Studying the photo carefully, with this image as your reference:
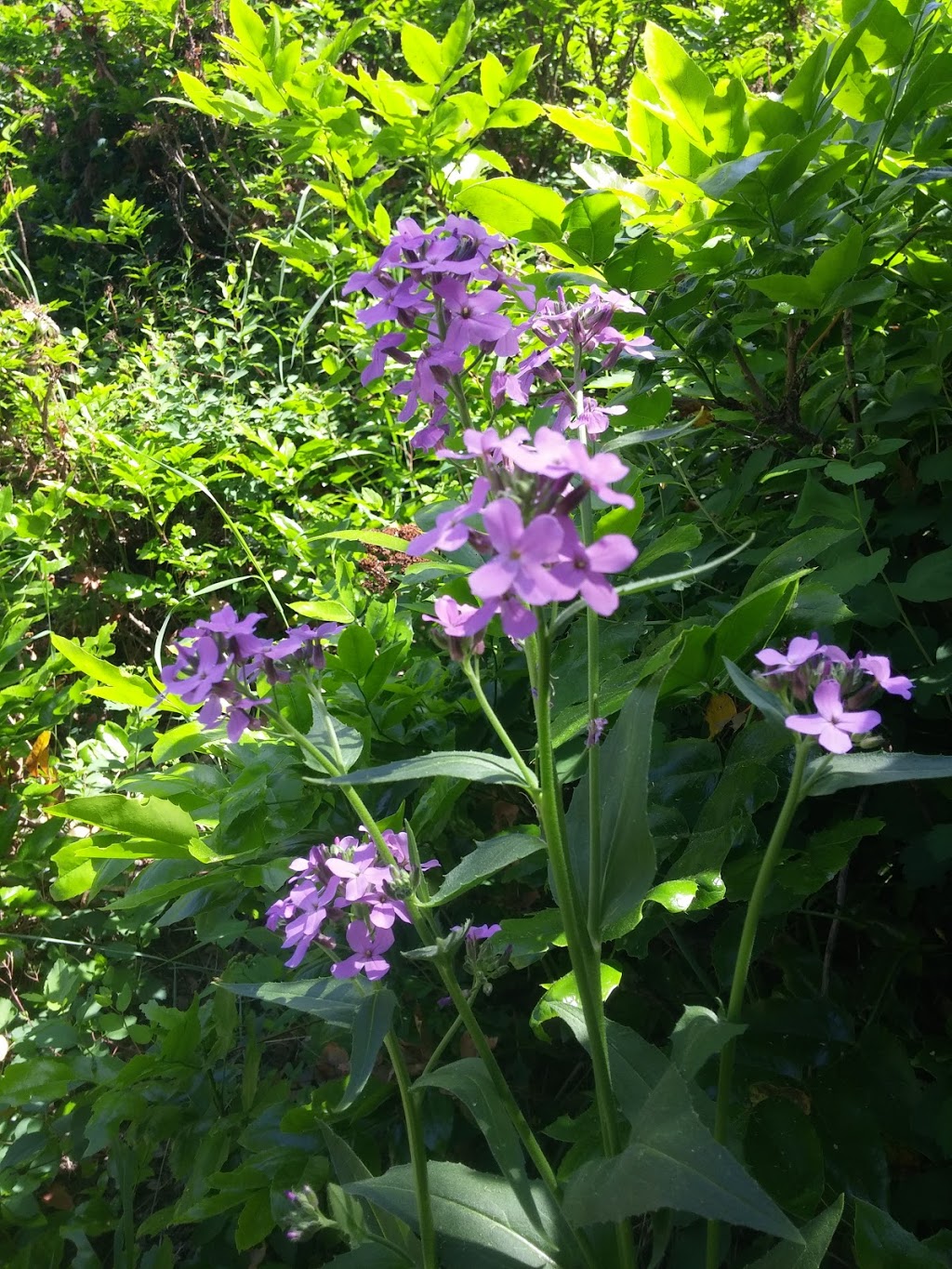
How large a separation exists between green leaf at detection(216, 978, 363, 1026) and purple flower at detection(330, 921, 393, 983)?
0.02 m

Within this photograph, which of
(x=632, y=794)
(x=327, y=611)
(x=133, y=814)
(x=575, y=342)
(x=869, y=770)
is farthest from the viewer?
(x=327, y=611)

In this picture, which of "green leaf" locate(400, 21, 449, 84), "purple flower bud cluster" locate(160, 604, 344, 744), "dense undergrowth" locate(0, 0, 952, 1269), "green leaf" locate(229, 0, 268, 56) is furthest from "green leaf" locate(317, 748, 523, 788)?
"green leaf" locate(229, 0, 268, 56)

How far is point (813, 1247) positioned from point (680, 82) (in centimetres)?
115

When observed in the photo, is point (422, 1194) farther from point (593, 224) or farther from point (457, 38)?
point (457, 38)

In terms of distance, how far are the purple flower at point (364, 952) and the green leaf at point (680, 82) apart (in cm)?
93

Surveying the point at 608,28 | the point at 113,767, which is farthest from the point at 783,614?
the point at 608,28

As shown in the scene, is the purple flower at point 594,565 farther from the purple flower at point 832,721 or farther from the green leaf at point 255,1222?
the green leaf at point 255,1222

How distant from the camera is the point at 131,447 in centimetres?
267

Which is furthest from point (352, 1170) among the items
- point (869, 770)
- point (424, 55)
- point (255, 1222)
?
point (424, 55)

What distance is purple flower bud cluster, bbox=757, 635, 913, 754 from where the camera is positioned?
664mm

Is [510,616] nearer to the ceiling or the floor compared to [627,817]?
nearer to the ceiling

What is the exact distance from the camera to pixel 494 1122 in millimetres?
793

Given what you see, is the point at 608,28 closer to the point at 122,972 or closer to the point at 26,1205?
the point at 122,972

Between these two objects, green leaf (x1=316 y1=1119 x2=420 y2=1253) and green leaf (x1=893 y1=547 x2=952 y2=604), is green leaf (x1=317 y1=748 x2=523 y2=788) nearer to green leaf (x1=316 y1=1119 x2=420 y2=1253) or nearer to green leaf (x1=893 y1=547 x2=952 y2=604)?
green leaf (x1=316 y1=1119 x2=420 y2=1253)
